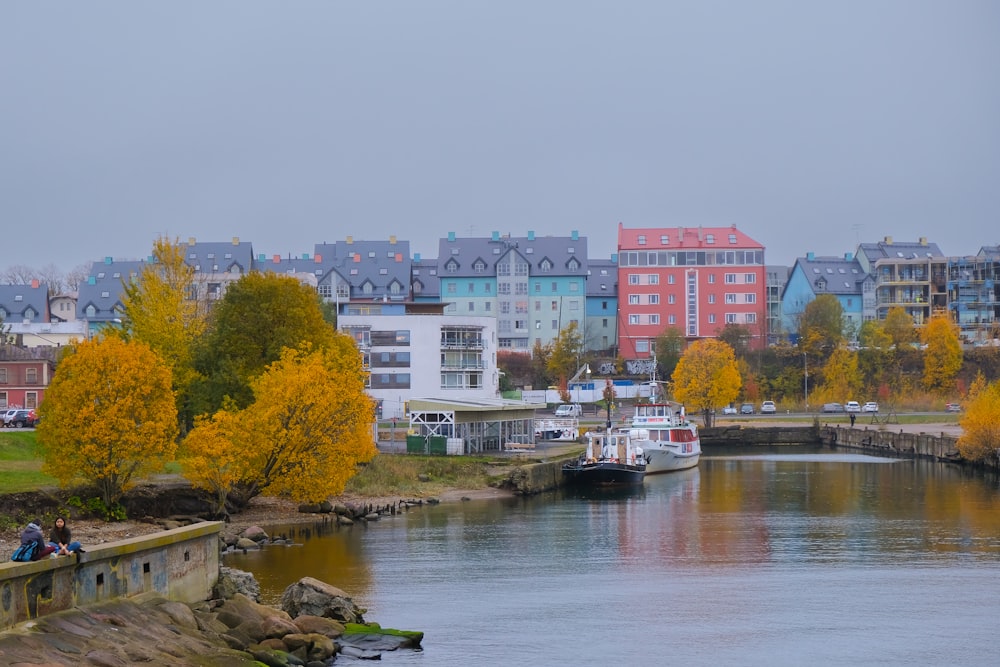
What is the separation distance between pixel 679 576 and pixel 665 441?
4224cm

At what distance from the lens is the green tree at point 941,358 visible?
119m

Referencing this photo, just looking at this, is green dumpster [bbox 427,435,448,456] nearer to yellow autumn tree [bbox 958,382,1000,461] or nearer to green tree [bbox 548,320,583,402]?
yellow autumn tree [bbox 958,382,1000,461]

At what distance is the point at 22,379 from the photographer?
8669cm

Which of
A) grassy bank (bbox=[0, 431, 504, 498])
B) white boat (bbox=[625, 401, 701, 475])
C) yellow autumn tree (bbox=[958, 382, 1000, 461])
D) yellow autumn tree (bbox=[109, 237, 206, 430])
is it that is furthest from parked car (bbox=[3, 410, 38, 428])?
yellow autumn tree (bbox=[958, 382, 1000, 461])

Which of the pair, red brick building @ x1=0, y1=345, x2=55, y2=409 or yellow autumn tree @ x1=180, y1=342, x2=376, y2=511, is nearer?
yellow autumn tree @ x1=180, y1=342, x2=376, y2=511

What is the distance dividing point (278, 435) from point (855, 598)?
24.2m

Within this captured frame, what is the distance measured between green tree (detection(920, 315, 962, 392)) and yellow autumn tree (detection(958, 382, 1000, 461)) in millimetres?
42465

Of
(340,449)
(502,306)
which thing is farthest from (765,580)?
(502,306)

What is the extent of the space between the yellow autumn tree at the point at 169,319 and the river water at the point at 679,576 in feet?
45.2

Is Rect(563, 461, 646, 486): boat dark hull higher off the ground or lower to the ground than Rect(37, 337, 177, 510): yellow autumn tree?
lower

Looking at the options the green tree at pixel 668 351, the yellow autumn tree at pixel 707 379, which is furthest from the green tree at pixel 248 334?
the green tree at pixel 668 351

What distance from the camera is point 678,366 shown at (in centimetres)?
11394

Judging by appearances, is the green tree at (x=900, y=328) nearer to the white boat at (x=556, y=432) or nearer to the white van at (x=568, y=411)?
the white van at (x=568, y=411)

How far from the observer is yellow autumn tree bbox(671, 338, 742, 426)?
111m
